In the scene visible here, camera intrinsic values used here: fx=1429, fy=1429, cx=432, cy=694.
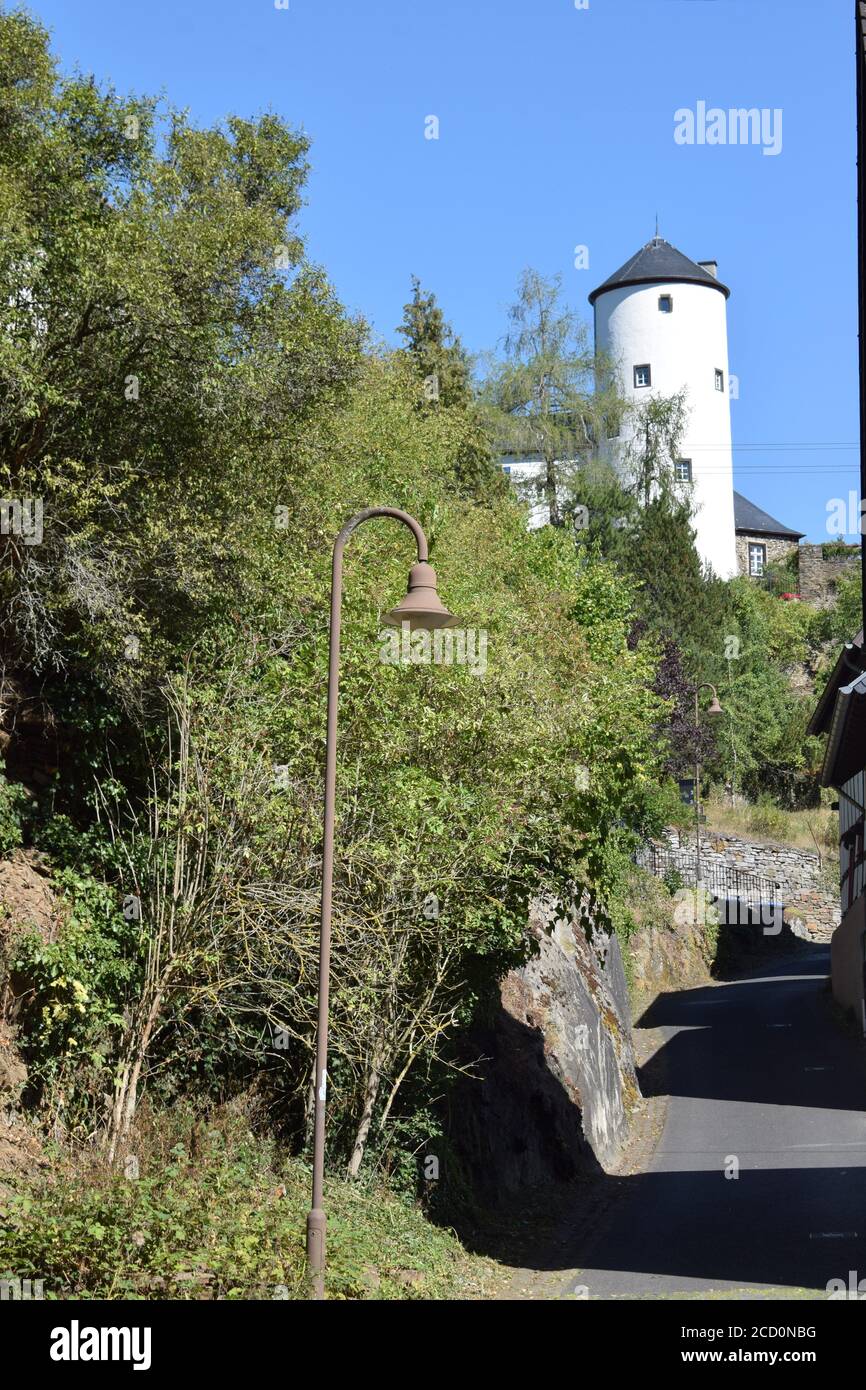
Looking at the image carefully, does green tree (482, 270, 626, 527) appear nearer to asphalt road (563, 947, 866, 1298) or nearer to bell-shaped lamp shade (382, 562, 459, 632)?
asphalt road (563, 947, 866, 1298)

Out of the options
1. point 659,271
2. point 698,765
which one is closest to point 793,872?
point 698,765

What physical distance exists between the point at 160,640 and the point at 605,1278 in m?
7.35

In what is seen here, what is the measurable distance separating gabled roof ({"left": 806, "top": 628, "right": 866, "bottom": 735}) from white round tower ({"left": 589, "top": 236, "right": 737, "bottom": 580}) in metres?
23.6

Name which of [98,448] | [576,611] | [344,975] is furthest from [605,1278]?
[576,611]

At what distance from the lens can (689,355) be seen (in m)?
56.3

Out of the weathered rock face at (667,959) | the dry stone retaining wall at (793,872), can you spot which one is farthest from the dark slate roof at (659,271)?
the weathered rock face at (667,959)

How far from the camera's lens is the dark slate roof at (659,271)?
188 feet

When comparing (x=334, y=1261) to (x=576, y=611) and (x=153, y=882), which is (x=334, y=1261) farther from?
(x=576, y=611)

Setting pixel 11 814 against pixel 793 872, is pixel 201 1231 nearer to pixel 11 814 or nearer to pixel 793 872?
pixel 11 814

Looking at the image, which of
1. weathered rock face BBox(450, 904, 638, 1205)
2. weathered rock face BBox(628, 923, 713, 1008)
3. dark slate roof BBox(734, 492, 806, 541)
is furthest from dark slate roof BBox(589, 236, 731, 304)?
weathered rock face BBox(450, 904, 638, 1205)

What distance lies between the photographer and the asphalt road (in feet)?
44.3

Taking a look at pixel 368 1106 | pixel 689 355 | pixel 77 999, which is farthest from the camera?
pixel 689 355

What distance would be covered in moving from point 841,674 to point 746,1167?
460 inches
